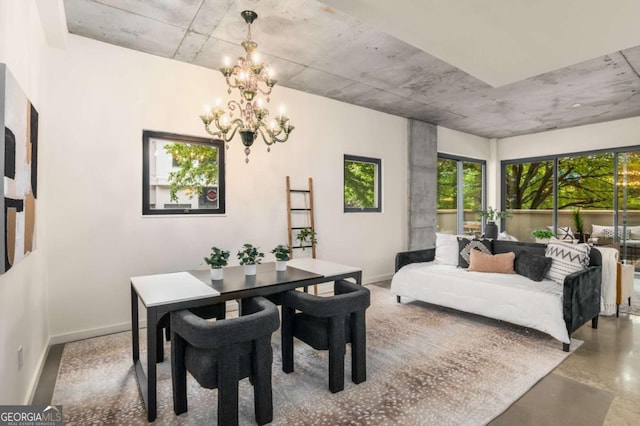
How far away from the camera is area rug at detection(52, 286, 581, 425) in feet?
6.82

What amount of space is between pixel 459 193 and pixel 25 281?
7210 mm

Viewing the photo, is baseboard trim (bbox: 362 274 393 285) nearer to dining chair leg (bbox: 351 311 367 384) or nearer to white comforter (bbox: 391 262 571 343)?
white comforter (bbox: 391 262 571 343)

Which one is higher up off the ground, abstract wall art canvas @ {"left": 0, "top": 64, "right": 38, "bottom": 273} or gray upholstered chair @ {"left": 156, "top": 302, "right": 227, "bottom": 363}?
abstract wall art canvas @ {"left": 0, "top": 64, "right": 38, "bottom": 273}

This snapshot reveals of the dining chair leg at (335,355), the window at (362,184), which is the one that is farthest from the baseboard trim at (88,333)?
the window at (362,184)

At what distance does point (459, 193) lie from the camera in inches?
291

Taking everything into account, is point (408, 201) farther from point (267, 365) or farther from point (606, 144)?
point (267, 365)

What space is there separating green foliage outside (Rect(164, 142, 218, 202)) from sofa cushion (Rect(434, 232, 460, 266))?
3.09 metres

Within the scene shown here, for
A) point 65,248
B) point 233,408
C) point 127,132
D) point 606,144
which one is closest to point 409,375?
point 233,408

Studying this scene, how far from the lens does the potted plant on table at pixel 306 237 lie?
4.60 m

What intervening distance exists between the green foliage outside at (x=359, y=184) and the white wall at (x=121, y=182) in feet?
3.45

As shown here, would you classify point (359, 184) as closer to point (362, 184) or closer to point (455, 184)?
point (362, 184)

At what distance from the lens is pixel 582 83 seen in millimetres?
4391


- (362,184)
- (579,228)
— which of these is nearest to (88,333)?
(362,184)

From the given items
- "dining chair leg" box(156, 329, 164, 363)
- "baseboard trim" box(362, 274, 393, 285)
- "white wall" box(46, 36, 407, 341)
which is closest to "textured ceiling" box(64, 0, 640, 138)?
"white wall" box(46, 36, 407, 341)
